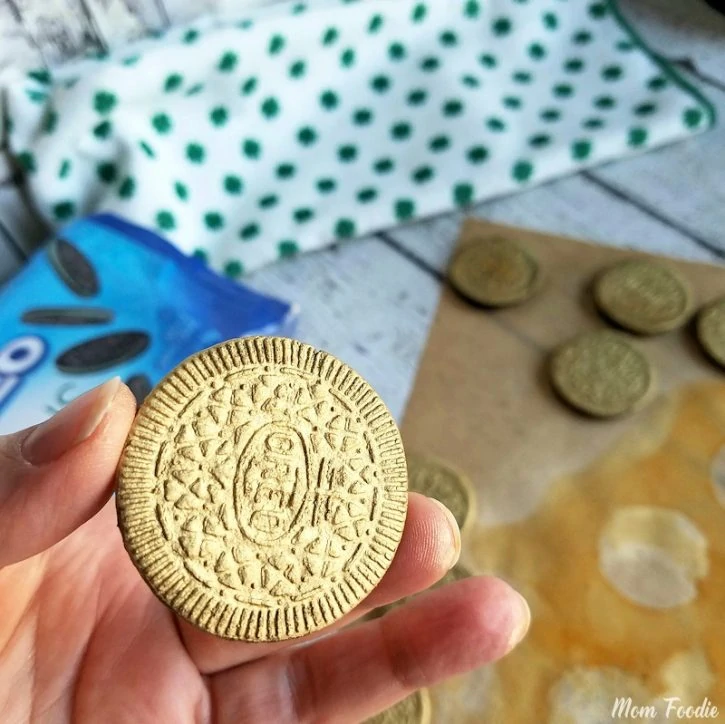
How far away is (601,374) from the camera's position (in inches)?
37.8

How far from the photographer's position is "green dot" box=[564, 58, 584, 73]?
1.26m

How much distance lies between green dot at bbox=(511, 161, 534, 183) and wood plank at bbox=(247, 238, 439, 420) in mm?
210

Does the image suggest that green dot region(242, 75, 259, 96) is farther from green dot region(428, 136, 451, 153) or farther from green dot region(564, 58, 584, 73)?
green dot region(564, 58, 584, 73)

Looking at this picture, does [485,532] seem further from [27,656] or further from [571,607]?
[27,656]

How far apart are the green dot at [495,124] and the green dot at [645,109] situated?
21 centimetres

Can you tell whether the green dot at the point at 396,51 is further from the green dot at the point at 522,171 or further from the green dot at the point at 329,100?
the green dot at the point at 522,171

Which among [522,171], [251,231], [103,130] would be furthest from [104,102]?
[522,171]

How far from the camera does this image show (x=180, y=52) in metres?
1.02

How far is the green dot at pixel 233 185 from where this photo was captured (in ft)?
3.58

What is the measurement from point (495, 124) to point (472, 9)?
0.72 feet

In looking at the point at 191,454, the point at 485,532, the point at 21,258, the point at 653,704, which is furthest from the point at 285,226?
the point at 653,704

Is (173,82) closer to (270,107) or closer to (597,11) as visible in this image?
(270,107)

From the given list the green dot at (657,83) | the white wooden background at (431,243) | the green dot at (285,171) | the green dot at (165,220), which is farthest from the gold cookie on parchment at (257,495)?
the green dot at (657,83)

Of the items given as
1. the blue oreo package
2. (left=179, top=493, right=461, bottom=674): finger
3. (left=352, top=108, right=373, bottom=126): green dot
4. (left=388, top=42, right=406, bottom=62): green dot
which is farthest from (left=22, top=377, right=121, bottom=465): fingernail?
(left=388, top=42, right=406, bottom=62): green dot
